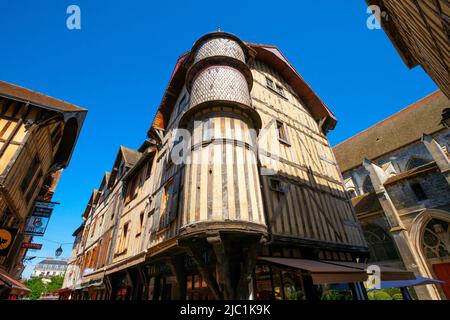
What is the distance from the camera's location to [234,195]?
4.50 metres

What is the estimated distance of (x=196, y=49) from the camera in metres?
7.83

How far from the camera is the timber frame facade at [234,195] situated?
4.40 metres

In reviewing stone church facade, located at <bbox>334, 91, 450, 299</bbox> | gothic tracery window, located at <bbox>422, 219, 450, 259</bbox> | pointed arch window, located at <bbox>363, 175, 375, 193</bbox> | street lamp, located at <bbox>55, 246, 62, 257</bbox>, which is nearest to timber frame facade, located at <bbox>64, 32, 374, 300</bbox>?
stone church facade, located at <bbox>334, 91, 450, 299</bbox>

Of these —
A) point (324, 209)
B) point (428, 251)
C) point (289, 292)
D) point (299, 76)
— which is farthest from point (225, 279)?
point (428, 251)

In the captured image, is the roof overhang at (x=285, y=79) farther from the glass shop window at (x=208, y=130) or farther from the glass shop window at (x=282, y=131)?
the glass shop window at (x=208, y=130)

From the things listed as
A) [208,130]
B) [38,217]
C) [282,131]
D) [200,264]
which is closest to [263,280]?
[200,264]

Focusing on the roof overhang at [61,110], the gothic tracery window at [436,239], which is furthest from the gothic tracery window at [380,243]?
the roof overhang at [61,110]

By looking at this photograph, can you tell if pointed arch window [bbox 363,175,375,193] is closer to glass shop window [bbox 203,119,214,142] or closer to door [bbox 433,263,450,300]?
door [bbox 433,263,450,300]

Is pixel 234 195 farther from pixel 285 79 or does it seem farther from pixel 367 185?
pixel 367 185

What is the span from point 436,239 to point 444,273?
5.51ft

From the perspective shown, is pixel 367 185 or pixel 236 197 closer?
pixel 236 197

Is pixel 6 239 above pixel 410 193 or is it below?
below

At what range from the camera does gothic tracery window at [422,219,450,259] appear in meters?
11.4

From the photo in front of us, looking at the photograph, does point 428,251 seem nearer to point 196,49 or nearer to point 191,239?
point 191,239
